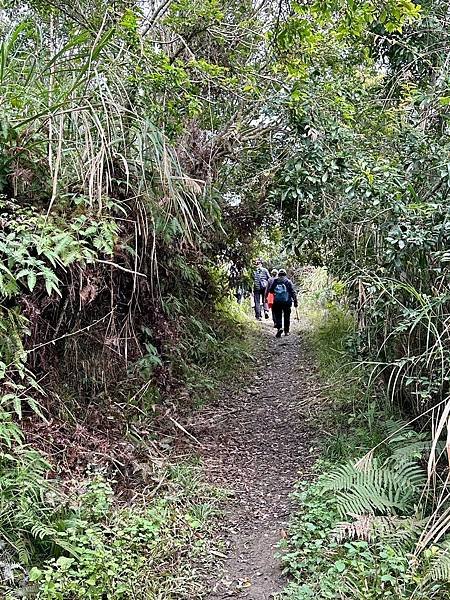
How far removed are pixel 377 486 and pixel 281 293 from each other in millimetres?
6228

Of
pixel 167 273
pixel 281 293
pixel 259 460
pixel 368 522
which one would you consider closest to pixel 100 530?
pixel 368 522

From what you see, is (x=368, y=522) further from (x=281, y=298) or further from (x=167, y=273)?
(x=281, y=298)

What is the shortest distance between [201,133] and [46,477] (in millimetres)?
4676

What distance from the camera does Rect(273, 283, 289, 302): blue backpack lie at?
941cm

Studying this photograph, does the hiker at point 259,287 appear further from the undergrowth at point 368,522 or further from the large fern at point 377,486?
the large fern at point 377,486

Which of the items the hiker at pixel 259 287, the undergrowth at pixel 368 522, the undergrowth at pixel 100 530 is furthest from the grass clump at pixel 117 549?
the hiker at pixel 259 287

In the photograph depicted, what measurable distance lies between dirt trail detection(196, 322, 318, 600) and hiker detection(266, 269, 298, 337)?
7.15 ft

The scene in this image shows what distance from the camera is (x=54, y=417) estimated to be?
3562 mm

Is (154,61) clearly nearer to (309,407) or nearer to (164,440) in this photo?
(164,440)

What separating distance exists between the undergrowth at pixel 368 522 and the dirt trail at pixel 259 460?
0.57ft

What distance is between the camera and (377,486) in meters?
3.31

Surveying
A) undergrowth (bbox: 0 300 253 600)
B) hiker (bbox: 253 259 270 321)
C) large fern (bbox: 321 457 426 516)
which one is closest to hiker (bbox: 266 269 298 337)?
hiker (bbox: 253 259 270 321)

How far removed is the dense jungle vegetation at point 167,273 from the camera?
2.84 metres

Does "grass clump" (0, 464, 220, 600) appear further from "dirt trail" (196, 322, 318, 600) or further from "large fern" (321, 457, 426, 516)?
"large fern" (321, 457, 426, 516)
